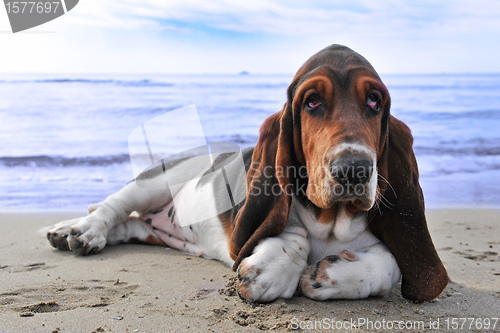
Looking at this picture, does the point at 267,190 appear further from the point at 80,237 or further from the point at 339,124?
the point at 80,237

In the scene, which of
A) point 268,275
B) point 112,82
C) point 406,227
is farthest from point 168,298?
point 112,82

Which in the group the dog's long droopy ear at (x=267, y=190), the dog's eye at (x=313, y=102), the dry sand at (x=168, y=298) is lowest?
the dry sand at (x=168, y=298)

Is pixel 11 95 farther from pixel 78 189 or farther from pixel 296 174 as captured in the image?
pixel 296 174

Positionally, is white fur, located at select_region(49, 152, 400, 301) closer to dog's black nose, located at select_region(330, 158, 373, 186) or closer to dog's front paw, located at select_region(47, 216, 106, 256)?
dog's black nose, located at select_region(330, 158, 373, 186)

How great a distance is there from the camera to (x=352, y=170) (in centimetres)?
246

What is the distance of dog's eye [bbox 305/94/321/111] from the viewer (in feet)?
9.37

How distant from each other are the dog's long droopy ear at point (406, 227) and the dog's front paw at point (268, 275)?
573 millimetres

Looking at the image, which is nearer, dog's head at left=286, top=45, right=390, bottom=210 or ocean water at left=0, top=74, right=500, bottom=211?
dog's head at left=286, top=45, right=390, bottom=210

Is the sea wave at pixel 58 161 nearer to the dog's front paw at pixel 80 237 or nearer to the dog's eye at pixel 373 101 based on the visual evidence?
the dog's front paw at pixel 80 237

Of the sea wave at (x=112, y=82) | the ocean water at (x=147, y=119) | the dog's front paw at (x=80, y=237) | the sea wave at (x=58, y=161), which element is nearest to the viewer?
the dog's front paw at (x=80, y=237)

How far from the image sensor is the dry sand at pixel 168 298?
8.41ft

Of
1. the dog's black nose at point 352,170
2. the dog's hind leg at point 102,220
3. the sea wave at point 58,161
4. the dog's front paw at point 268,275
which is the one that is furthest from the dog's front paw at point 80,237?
the sea wave at point 58,161

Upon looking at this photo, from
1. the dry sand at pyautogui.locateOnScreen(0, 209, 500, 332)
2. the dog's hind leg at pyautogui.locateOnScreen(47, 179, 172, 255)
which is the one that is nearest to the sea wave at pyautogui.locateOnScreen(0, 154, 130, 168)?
the dog's hind leg at pyautogui.locateOnScreen(47, 179, 172, 255)

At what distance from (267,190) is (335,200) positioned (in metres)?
0.62
